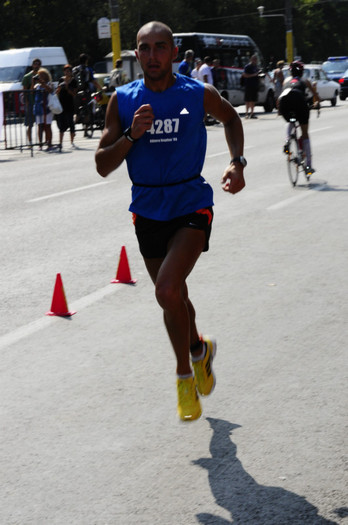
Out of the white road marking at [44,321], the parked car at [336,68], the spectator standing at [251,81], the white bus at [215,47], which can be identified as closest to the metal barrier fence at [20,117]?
the spectator standing at [251,81]

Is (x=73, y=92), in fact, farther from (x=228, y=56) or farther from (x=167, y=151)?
(x=228, y=56)

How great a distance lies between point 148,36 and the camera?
14.5ft

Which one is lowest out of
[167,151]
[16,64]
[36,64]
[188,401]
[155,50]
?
[188,401]

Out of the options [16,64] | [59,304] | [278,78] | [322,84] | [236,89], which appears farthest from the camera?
[322,84]

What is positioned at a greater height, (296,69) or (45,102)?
(296,69)

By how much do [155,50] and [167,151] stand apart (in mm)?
455

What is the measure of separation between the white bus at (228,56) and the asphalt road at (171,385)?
24299 mm

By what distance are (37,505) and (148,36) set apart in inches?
81.8

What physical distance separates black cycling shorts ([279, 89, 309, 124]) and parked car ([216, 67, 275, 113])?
A: 20.7 m

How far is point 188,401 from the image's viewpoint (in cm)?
449

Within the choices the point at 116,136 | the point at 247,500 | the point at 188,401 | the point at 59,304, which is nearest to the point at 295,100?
the point at 59,304

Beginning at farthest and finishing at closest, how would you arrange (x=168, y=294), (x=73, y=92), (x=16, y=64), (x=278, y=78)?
(x=16, y=64), (x=278, y=78), (x=73, y=92), (x=168, y=294)

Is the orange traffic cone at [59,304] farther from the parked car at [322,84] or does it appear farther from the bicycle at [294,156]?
the parked car at [322,84]

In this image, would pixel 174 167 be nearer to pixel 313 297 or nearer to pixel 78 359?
pixel 78 359
